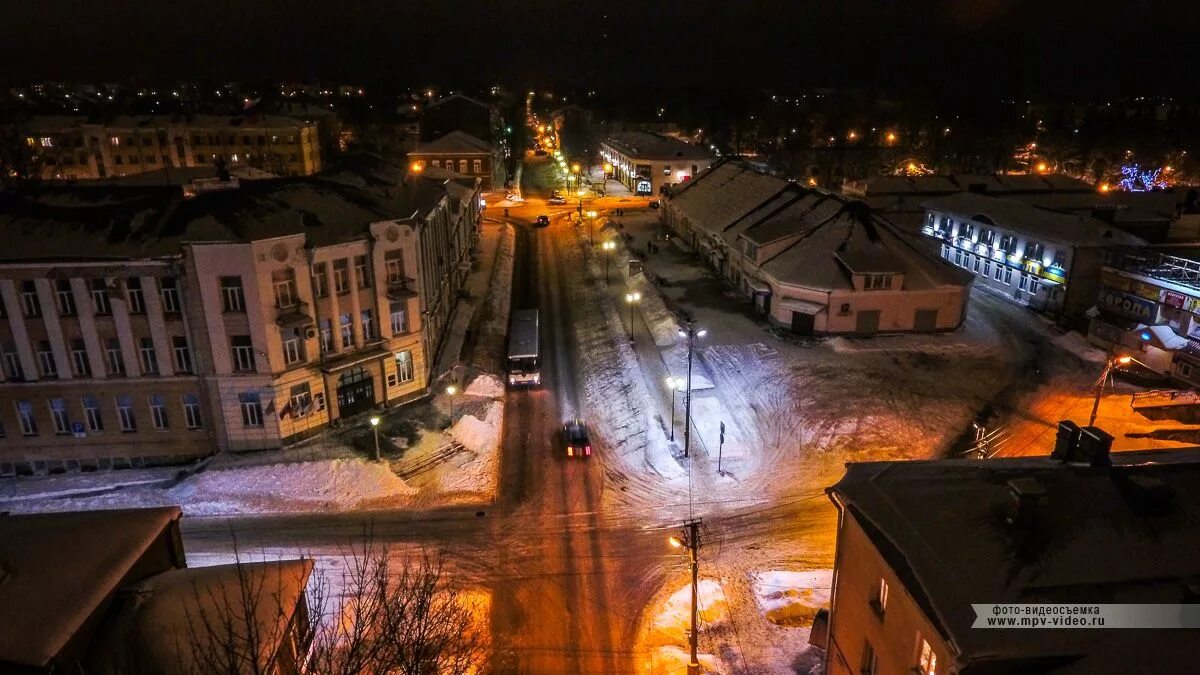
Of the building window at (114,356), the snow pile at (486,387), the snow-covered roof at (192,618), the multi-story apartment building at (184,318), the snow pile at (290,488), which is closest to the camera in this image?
the snow-covered roof at (192,618)

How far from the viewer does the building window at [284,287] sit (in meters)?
32.3

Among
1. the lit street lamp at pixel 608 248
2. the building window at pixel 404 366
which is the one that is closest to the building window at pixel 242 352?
the building window at pixel 404 366

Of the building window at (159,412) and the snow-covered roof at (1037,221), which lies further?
the snow-covered roof at (1037,221)

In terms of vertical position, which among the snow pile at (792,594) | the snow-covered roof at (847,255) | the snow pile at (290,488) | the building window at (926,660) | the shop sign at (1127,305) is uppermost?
the snow-covered roof at (847,255)

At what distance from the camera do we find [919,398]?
38.6 meters

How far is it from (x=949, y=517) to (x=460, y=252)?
4979 centimetres

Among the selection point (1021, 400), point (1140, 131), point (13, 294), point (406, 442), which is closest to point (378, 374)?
point (406, 442)

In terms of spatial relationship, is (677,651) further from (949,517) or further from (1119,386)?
(1119,386)

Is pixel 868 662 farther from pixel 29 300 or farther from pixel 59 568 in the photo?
pixel 29 300

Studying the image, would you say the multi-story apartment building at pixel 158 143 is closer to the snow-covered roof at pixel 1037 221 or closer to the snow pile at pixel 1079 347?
the snow-covered roof at pixel 1037 221

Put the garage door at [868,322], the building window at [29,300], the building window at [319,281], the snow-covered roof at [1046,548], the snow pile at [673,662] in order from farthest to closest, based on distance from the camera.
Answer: the garage door at [868,322], the building window at [319,281], the building window at [29,300], the snow pile at [673,662], the snow-covered roof at [1046,548]

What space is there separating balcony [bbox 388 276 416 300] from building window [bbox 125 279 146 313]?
1093 centimetres

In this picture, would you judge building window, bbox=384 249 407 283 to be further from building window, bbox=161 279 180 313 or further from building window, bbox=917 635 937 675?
building window, bbox=917 635 937 675

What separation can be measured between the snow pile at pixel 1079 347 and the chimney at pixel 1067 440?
32.1 meters
